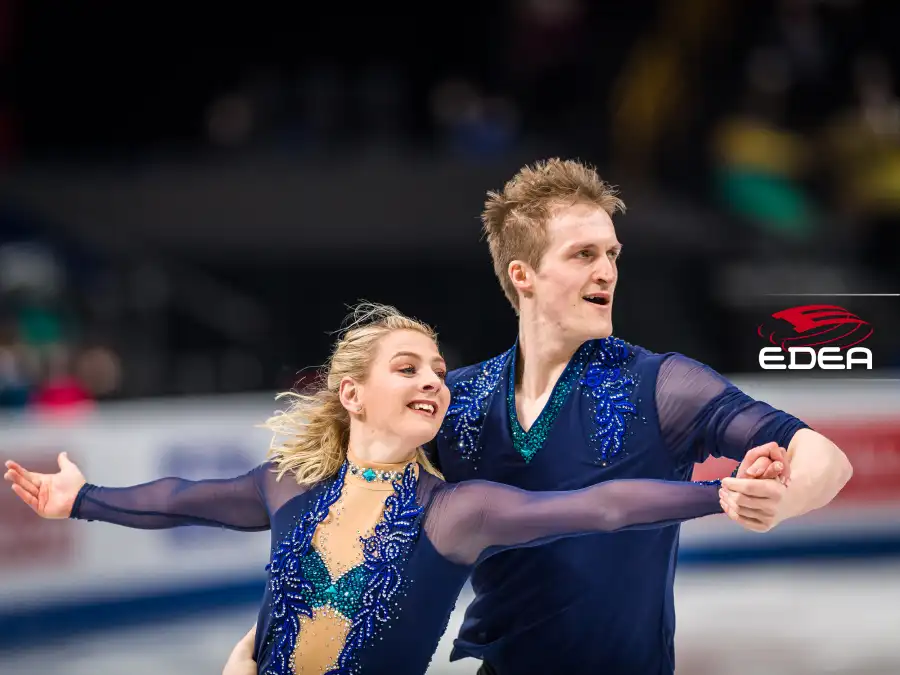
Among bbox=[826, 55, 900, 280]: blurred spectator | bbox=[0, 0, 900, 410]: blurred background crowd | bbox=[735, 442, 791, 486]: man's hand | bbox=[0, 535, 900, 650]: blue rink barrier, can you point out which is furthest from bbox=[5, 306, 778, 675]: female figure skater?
bbox=[826, 55, 900, 280]: blurred spectator

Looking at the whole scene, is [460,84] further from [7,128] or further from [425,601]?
[425,601]

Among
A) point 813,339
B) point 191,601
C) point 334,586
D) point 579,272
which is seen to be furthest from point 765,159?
point 334,586

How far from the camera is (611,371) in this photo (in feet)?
8.57

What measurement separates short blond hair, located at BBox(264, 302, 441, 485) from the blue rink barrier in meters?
2.79

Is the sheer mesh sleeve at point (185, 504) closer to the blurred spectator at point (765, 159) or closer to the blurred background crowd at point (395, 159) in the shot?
the blurred background crowd at point (395, 159)

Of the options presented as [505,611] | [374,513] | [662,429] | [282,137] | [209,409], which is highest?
[282,137]

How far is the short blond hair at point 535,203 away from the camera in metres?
2.61

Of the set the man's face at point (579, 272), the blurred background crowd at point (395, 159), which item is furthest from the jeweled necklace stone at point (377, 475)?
the blurred background crowd at point (395, 159)

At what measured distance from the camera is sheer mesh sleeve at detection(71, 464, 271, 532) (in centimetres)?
254

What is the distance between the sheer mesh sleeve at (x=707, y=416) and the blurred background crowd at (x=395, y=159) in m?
4.71

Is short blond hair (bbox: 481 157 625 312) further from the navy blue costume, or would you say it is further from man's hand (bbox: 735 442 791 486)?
man's hand (bbox: 735 442 791 486)

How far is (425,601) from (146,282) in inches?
234

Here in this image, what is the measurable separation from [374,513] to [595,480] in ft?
1.54

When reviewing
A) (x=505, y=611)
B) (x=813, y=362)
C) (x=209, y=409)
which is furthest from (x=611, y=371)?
(x=209, y=409)
